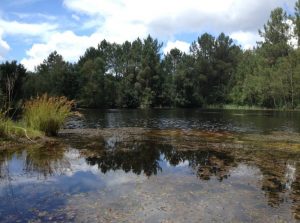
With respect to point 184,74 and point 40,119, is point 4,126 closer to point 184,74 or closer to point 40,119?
point 40,119

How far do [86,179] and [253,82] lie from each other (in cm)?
6513

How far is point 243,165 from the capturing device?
13062 millimetres

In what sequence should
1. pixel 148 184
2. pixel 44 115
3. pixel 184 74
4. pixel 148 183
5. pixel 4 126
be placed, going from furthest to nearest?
pixel 184 74 → pixel 44 115 → pixel 4 126 → pixel 148 183 → pixel 148 184

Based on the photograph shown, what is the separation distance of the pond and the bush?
2.10 metres

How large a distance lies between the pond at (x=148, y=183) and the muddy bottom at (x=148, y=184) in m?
0.02

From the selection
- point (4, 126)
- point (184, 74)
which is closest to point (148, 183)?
point (4, 126)

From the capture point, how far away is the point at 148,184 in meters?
10.2

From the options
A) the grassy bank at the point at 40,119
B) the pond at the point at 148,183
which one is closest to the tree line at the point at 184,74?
the grassy bank at the point at 40,119

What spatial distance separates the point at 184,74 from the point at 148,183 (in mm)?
77319

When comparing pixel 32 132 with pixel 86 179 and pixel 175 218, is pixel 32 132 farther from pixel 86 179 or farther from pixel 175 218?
pixel 175 218

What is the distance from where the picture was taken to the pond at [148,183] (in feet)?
25.0

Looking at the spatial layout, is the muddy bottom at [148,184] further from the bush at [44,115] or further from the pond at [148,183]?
the bush at [44,115]

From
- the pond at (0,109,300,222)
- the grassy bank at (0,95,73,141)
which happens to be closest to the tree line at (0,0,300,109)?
the grassy bank at (0,95,73,141)

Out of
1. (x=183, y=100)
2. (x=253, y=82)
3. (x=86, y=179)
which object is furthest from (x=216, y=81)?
(x=86, y=179)
